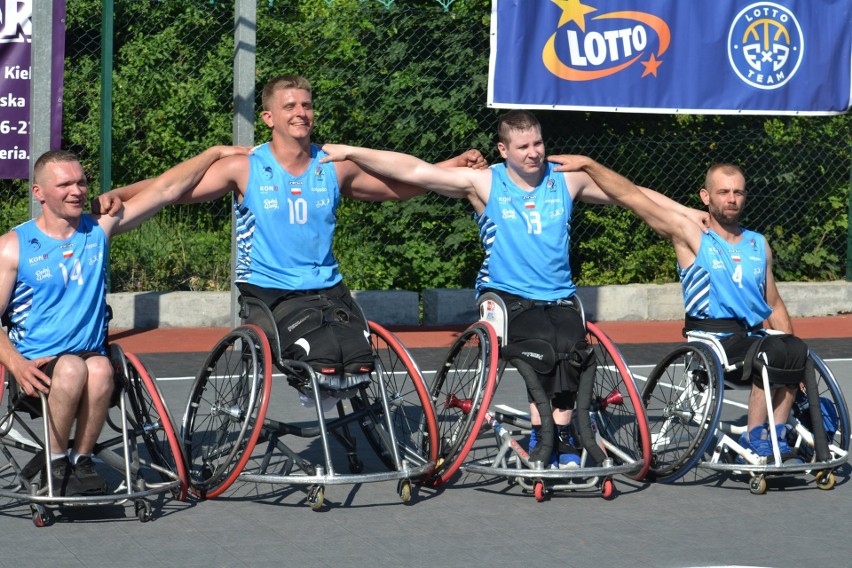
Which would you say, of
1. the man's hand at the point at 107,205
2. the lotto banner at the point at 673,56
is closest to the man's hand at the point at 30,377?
the man's hand at the point at 107,205

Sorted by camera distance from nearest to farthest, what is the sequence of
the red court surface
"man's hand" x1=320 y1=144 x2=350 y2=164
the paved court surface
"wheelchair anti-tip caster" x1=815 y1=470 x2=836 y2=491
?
the paved court surface < "wheelchair anti-tip caster" x1=815 y1=470 x2=836 y2=491 < "man's hand" x1=320 y1=144 x2=350 y2=164 < the red court surface

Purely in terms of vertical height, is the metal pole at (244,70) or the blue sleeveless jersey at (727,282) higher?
the metal pole at (244,70)

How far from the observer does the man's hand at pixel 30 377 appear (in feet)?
19.4

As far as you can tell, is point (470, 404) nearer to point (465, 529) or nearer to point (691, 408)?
point (465, 529)

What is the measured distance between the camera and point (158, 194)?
663 cm

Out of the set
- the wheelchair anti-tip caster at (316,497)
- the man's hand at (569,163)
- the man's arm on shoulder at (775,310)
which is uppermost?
the man's hand at (569,163)

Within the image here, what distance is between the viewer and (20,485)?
612 cm

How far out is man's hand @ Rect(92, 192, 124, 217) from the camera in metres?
6.44

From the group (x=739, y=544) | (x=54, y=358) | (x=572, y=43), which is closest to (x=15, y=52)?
(x=572, y=43)

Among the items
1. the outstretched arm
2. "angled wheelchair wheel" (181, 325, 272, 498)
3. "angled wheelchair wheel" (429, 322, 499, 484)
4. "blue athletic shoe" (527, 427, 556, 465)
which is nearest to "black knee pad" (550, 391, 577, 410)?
"blue athletic shoe" (527, 427, 556, 465)

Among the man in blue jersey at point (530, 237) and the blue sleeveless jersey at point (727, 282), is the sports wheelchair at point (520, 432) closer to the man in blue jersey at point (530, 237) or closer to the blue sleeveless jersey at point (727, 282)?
the man in blue jersey at point (530, 237)

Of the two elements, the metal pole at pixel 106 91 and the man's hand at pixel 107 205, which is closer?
the man's hand at pixel 107 205

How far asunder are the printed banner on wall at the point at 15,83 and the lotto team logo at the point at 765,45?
19.3ft

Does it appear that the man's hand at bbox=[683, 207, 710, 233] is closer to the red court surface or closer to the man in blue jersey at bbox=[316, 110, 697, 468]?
the man in blue jersey at bbox=[316, 110, 697, 468]
